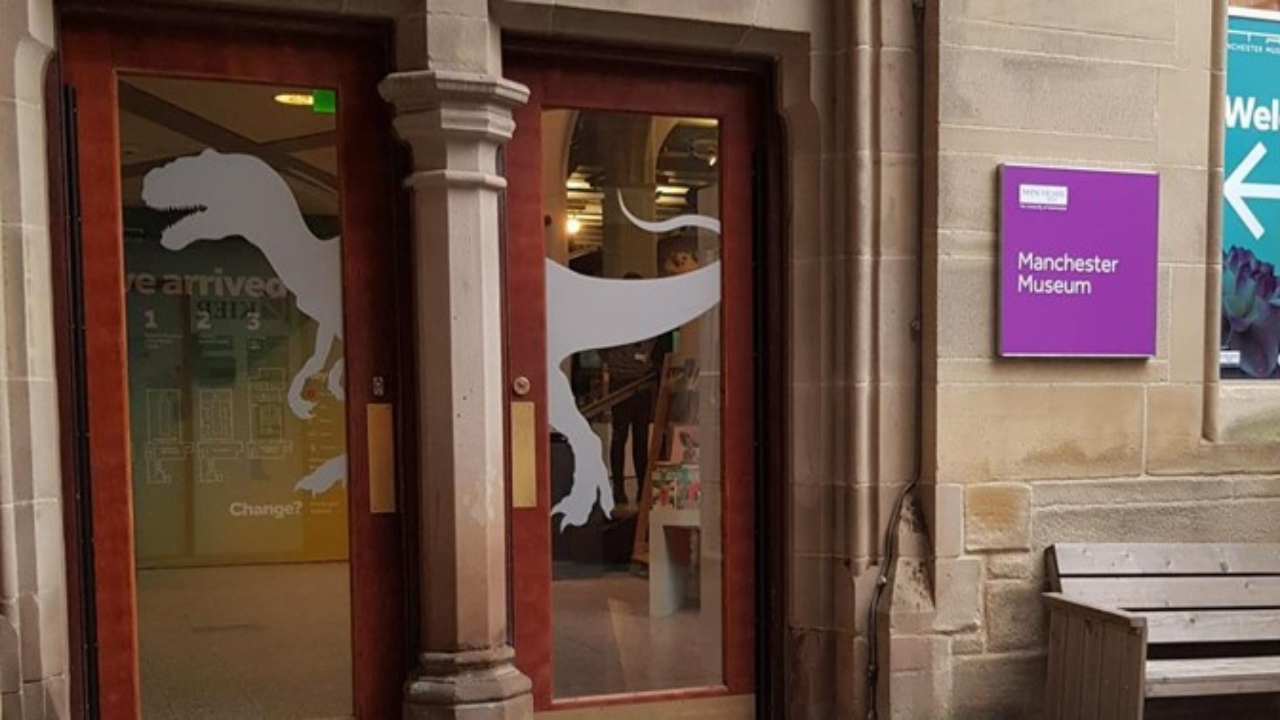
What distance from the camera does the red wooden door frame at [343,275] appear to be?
3.22 metres

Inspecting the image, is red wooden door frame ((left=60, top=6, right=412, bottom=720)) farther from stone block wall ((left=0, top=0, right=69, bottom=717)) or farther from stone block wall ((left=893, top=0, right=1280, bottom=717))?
stone block wall ((left=893, top=0, right=1280, bottom=717))

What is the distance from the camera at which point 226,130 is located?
11.1 ft

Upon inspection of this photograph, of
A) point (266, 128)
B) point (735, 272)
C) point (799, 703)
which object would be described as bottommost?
point (799, 703)

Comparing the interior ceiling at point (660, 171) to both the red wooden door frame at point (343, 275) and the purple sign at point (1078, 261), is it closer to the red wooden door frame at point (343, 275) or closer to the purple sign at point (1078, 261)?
the red wooden door frame at point (343, 275)

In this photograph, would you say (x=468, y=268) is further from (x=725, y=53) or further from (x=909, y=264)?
(x=909, y=264)

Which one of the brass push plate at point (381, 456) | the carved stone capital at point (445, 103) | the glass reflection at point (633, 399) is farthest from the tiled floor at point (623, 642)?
the carved stone capital at point (445, 103)

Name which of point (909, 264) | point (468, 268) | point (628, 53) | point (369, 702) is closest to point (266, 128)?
point (468, 268)

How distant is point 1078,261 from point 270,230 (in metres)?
3.00

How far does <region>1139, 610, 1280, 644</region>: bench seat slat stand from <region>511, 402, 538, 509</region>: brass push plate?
230 cm

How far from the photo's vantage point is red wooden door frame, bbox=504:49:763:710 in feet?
12.0

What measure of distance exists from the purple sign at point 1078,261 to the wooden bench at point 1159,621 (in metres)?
0.82

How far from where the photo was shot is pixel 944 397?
3.75m

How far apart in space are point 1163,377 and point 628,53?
2504 mm

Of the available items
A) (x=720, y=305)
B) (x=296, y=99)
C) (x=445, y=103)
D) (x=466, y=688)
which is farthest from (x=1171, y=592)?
(x=296, y=99)
